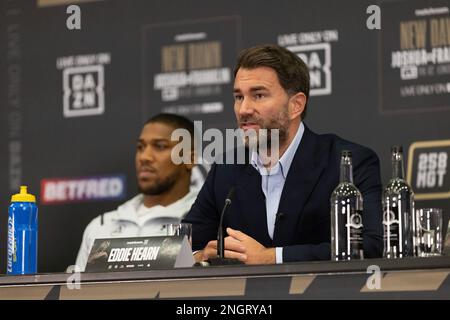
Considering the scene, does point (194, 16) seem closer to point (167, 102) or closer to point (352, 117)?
point (167, 102)

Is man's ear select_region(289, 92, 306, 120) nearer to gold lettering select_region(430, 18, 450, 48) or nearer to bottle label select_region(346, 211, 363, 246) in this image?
bottle label select_region(346, 211, 363, 246)

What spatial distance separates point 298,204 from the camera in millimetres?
3008

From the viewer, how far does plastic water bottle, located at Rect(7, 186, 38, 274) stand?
2.79m

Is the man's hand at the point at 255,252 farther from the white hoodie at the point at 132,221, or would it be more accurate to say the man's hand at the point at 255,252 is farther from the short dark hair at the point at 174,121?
the short dark hair at the point at 174,121

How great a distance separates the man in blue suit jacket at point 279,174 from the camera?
3000 mm

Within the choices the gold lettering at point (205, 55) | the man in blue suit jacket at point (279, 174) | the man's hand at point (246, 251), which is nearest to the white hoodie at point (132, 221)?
the gold lettering at point (205, 55)

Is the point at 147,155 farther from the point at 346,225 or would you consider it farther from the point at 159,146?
the point at 346,225

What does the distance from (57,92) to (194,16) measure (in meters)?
0.75

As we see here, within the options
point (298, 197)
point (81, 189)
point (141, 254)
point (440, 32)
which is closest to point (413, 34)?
point (440, 32)

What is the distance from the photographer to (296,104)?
324cm
